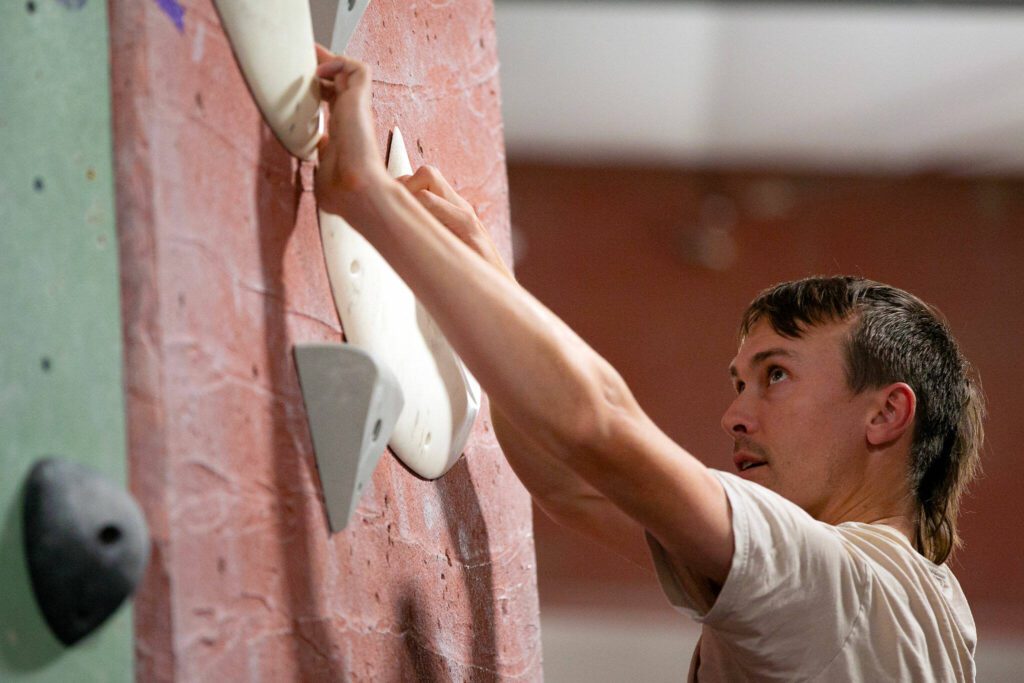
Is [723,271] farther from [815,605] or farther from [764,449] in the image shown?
[815,605]

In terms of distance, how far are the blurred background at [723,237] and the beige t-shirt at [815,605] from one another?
11.2 ft

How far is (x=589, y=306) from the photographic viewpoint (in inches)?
198

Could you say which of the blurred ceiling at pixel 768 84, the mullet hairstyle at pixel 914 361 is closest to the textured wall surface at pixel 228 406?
the mullet hairstyle at pixel 914 361

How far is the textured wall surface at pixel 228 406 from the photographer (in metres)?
0.66

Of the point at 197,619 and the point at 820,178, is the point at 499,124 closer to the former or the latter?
the point at 197,619

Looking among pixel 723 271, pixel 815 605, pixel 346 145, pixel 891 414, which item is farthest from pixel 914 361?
pixel 723 271

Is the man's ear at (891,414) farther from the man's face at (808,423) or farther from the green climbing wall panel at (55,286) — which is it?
the green climbing wall panel at (55,286)

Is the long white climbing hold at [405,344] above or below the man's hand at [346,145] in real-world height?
below

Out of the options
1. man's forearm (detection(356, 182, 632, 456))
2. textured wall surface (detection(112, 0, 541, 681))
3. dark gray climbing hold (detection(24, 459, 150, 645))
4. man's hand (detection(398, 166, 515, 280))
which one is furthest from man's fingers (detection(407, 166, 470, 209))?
dark gray climbing hold (detection(24, 459, 150, 645))

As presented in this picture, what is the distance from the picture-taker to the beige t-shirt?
0.90 m

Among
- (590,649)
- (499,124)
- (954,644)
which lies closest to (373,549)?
(954,644)

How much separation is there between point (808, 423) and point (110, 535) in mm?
759

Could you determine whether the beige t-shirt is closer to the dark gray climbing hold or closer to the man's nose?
the man's nose

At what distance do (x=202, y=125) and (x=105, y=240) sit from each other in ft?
0.35
